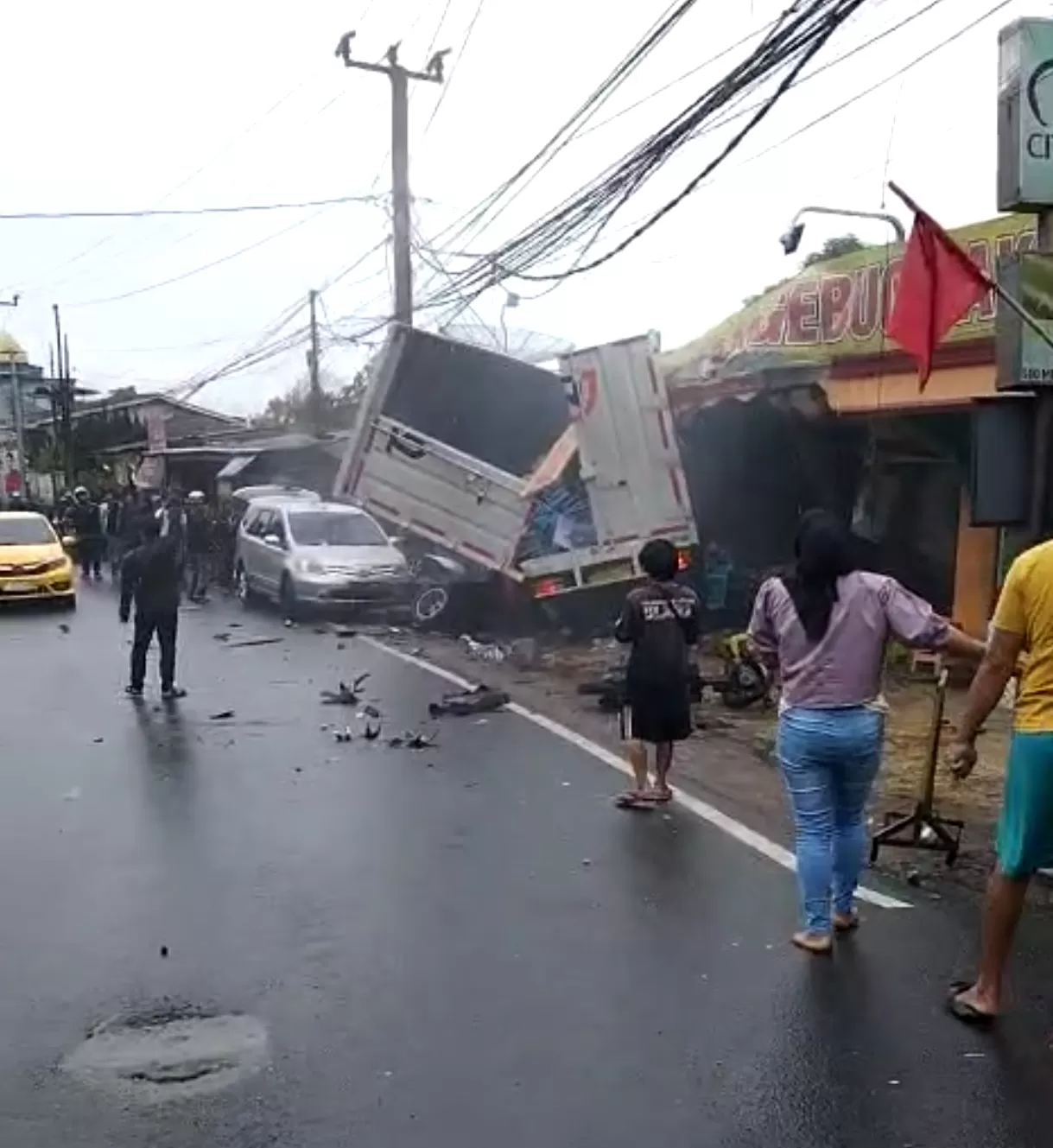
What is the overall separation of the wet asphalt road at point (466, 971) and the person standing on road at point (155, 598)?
10.6ft

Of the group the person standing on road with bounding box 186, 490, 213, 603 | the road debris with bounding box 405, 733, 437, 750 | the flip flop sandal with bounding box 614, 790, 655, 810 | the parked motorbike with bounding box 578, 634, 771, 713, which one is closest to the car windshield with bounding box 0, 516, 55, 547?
the person standing on road with bounding box 186, 490, 213, 603

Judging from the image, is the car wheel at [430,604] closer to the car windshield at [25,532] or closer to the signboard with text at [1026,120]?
the car windshield at [25,532]

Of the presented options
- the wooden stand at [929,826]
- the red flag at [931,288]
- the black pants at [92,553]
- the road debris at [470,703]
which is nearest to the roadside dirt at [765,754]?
the wooden stand at [929,826]

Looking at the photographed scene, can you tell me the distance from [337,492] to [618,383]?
4.21m

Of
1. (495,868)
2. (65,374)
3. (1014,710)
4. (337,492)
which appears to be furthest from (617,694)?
(65,374)

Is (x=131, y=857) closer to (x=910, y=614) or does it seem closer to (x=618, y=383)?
(x=910, y=614)

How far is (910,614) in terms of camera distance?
592 centimetres

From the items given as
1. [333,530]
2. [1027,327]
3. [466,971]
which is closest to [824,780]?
[466,971]

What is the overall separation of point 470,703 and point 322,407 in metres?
46.0

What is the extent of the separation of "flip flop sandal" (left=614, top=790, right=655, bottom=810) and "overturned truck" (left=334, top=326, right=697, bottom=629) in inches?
304

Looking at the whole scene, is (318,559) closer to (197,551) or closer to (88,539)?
(197,551)

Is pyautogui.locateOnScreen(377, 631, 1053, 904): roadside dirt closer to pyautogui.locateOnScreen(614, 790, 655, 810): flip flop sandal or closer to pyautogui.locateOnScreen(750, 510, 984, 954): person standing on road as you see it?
pyautogui.locateOnScreen(614, 790, 655, 810): flip flop sandal

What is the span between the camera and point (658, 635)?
881 cm

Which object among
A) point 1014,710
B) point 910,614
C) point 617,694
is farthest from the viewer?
point 617,694
